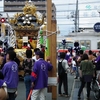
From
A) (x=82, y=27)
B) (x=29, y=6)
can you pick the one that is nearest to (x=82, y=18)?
(x=82, y=27)

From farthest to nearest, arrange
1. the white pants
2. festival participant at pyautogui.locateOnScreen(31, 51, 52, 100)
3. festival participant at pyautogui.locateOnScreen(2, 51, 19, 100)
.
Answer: the white pants
festival participant at pyautogui.locateOnScreen(31, 51, 52, 100)
festival participant at pyautogui.locateOnScreen(2, 51, 19, 100)

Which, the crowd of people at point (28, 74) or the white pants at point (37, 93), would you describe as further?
the white pants at point (37, 93)

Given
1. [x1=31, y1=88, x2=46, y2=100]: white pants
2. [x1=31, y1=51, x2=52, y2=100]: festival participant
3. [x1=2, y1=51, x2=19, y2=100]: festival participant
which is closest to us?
[x1=2, y1=51, x2=19, y2=100]: festival participant

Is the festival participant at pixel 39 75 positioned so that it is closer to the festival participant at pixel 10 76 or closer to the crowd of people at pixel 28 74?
the crowd of people at pixel 28 74

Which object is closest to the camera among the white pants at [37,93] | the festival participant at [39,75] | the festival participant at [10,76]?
the festival participant at [10,76]

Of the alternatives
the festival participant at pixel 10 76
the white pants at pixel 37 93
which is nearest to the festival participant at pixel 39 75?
the white pants at pixel 37 93

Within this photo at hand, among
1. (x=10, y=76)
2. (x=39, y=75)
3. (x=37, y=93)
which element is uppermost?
(x=10, y=76)

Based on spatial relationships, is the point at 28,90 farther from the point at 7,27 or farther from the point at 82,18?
the point at 82,18

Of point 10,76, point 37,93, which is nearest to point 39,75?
point 37,93

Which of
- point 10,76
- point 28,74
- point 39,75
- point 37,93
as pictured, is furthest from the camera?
point 28,74

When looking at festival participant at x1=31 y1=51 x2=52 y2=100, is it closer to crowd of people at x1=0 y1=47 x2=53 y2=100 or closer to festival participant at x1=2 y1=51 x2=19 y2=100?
crowd of people at x1=0 y1=47 x2=53 y2=100

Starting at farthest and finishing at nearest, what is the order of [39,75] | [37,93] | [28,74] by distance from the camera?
[28,74], [37,93], [39,75]

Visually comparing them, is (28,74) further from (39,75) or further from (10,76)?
(10,76)

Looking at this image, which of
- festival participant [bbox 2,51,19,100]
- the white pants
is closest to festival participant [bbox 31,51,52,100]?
the white pants
